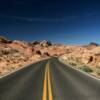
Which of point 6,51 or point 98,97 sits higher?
point 6,51

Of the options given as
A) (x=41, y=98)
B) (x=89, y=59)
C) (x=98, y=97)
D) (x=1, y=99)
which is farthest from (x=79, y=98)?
(x=89, y=59)

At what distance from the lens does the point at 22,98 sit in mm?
10516

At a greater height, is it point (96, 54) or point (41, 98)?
point (96, 54)

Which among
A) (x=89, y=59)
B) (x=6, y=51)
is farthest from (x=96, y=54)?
(x=6, y=51)

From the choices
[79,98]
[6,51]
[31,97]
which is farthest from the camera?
[6,51]

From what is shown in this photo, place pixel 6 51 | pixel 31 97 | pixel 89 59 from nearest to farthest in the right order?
pixel 31 97 < pixel 89 59 < pixel 6 51

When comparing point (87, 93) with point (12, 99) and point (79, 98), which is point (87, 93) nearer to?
point (79, 98)

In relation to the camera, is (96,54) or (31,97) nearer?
(31,97)

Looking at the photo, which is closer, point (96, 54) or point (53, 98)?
point (53, 98)

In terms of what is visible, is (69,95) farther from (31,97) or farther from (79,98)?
Result: (31,97)

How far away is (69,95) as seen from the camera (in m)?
10.9

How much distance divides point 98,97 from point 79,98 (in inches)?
35.0

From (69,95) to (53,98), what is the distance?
104 centimetres

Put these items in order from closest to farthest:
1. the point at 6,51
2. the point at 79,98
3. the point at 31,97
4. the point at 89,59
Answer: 1. the point at 79,98
2. the point at 31,97
3. the point at 89,59
4. the point at 6,51
